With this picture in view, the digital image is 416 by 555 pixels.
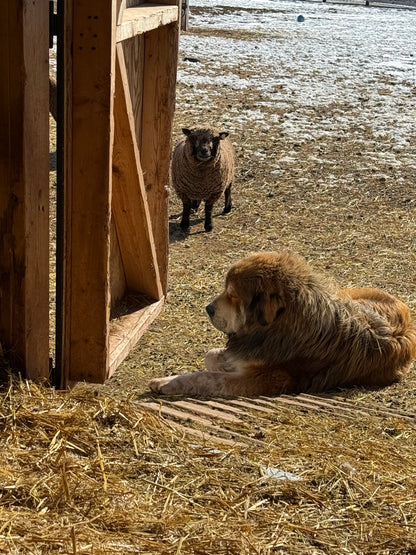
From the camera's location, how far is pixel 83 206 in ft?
14.9

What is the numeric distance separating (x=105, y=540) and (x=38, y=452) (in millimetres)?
806

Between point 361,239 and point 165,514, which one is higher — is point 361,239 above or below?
below

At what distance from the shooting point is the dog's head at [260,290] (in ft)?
17.9

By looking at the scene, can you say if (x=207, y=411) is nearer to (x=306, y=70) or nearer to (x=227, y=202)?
(x=227, y=202)

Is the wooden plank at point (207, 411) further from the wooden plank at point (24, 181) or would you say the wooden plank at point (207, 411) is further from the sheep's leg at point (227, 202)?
the sheep's leg at point (227, 202)

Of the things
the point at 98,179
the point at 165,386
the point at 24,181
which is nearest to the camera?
the point at 24,181

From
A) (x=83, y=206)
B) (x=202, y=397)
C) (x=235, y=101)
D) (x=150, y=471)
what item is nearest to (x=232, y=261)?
(x=202, y=397)

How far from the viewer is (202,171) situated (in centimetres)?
1035

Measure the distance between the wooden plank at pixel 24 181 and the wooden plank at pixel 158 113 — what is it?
2567mm

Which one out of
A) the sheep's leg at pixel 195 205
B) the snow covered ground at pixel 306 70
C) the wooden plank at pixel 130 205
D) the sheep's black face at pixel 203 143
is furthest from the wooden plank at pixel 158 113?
the snow covered ground at pixel 306 70

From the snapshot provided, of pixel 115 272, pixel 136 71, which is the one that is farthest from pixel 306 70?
pixel 115 272

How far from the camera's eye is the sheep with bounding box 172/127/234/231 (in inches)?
405

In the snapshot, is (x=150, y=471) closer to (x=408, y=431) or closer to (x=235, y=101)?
(x=408, y=431)

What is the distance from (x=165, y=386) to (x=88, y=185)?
5.23 feet
